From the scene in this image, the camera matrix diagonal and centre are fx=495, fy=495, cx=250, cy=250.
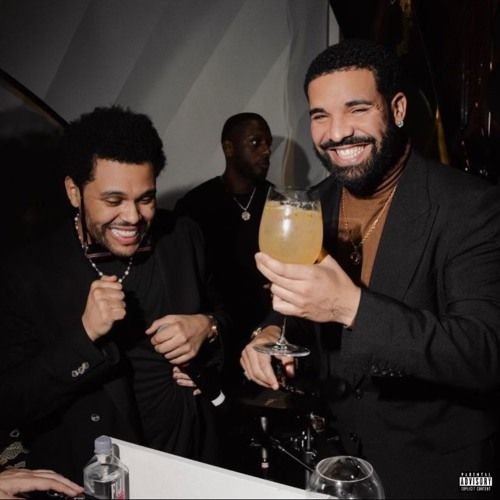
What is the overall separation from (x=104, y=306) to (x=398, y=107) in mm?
1230

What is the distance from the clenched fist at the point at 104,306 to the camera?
1451mm

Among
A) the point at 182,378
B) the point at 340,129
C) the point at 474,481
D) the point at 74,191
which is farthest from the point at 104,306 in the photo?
the point at 474,481

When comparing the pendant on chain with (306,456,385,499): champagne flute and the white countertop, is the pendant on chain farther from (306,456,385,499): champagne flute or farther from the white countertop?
the white countertop

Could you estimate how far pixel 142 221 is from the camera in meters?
1.79

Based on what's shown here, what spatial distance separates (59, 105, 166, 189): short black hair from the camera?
175 centimetres

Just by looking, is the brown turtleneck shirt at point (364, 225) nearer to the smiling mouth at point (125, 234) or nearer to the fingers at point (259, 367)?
the fingers at point (259, 367)

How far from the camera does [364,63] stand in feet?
5.57

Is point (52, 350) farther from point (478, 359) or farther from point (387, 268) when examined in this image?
point (478, 359)

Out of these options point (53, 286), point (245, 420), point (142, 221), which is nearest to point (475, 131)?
point (245, 420)

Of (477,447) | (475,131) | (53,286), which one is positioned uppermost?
(475,131)

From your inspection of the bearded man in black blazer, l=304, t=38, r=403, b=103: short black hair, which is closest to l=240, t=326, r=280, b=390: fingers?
the bearded man in black blazer

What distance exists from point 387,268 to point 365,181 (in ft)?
1.05

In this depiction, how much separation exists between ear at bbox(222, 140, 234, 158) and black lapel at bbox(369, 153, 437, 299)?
2.21m

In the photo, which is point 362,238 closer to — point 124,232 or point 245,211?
point 124,232
